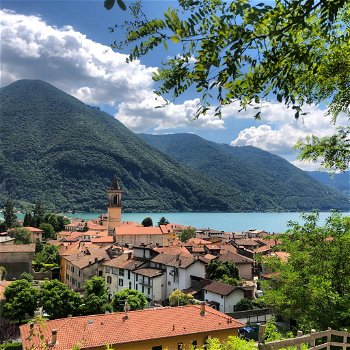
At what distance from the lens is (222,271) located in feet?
136

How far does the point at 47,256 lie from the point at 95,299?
25.9 m

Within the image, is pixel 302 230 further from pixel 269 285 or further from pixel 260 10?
pixel 260 10

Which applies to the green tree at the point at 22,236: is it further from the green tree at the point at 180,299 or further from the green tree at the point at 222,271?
the green tree at the point at 180,299

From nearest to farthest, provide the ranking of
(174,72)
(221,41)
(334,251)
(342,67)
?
(221,41)
(174,72)
(342,67)
(334,251)

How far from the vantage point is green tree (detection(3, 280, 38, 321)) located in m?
27.5

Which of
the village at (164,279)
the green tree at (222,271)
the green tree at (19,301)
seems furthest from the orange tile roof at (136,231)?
the green tree at (19,301)

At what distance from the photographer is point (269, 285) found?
16812 mm

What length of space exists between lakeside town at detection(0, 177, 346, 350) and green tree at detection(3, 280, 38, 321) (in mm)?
67

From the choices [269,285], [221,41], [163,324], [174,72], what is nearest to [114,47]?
[174,72]

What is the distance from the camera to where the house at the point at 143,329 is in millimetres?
18802

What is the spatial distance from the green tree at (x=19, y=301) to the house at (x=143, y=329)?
7842mm

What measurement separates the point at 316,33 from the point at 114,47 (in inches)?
67.2

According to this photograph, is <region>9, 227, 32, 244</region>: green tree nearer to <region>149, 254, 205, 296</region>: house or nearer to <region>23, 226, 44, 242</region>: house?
<region>23, 226, 44, 242</region>: house

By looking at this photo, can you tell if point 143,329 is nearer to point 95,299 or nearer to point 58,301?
point 95,299
